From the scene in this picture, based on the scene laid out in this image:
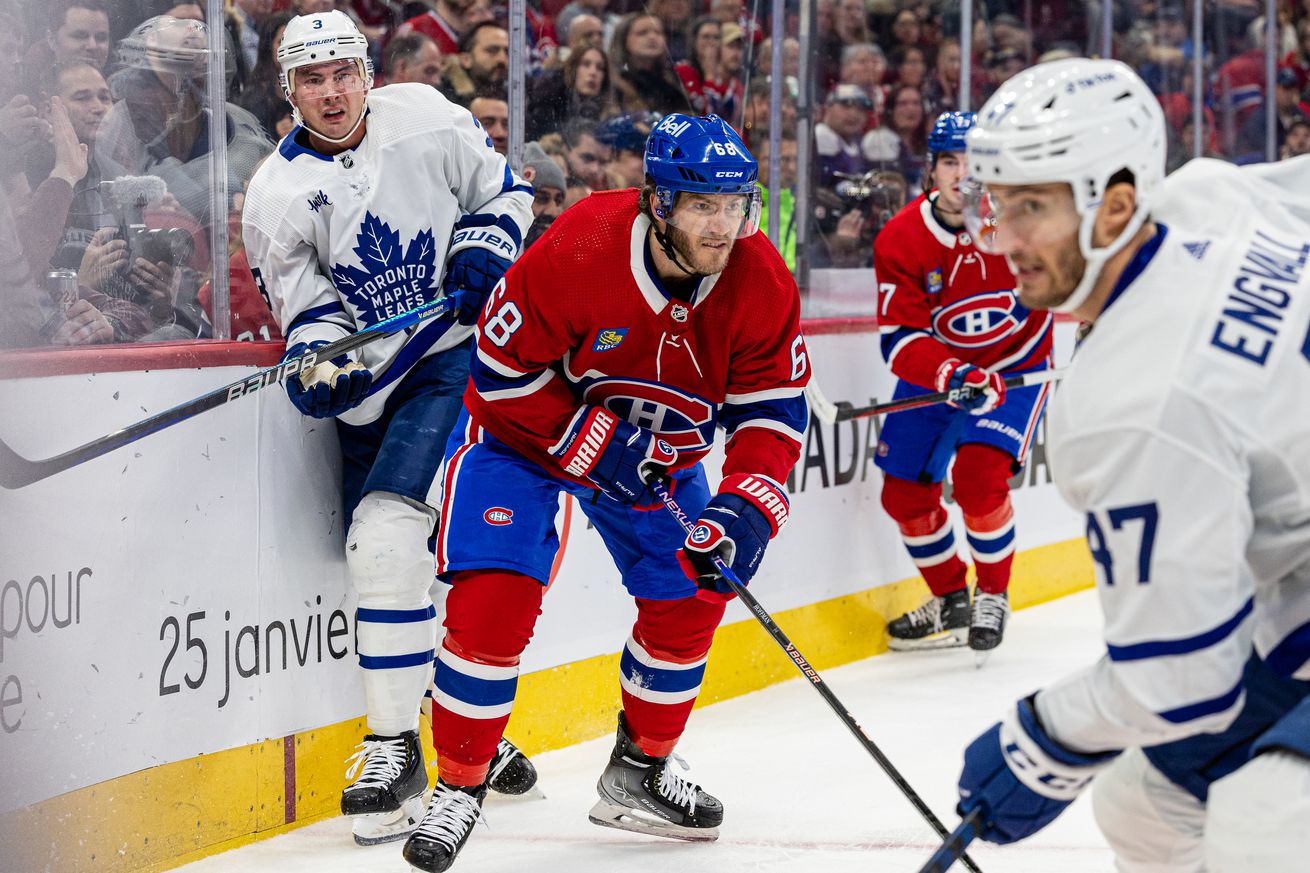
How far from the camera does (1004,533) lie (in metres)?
4.26

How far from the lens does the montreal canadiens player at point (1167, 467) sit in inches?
54.3

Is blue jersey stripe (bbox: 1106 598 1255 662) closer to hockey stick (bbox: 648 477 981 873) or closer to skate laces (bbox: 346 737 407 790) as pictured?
hockey stick (bbox: 648 477 981 873)

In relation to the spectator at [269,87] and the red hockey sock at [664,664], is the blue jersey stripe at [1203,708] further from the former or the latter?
the spectator at [269,87]

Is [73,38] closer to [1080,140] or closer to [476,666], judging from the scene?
[476,666]

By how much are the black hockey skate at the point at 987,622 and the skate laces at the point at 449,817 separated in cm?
196

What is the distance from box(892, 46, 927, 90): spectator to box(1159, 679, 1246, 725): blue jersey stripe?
153 inches

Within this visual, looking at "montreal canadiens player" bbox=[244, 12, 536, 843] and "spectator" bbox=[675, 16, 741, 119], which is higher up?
"spectator" bbox=[675, 16, 741, 119]

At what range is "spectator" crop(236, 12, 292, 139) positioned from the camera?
3.01m

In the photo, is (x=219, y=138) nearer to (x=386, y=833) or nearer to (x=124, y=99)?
(x=124, y=99)

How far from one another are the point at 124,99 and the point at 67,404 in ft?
2.16

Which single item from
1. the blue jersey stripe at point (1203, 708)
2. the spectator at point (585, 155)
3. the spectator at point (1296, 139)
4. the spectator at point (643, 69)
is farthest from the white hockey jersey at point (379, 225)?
the spectator at point (1296, 139)

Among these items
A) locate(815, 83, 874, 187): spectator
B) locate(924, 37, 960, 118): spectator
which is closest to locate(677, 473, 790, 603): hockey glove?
locate(815, 83, 874, 187): spectator

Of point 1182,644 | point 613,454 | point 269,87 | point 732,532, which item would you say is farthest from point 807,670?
point 269,87

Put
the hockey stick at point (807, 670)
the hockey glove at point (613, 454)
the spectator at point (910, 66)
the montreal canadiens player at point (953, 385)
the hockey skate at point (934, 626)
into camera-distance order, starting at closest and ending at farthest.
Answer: the hockey stick at point (807, 670) < the hockey glove at point (613, 454) < the montreal canadiens player at point (953, 385) < the hockey skate at point (934, 626) < the spectator at point (910, 66)
